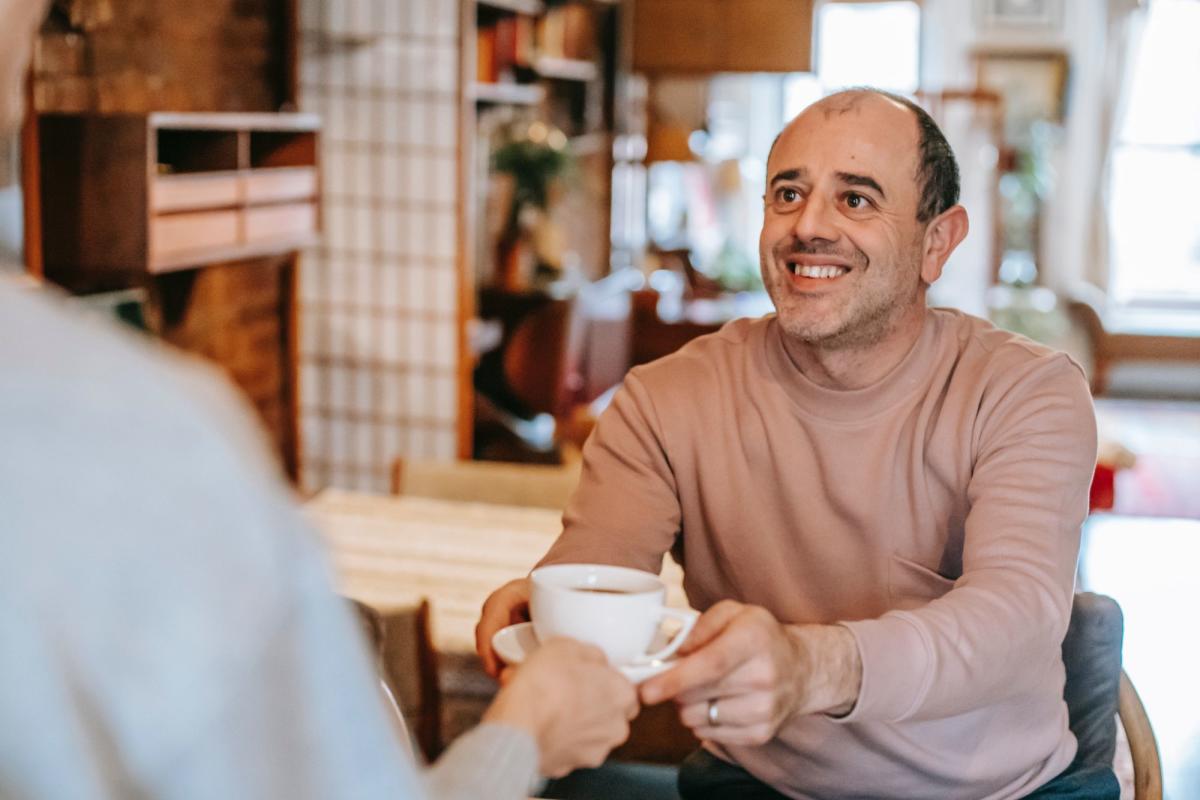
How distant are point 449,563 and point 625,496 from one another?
0.73m

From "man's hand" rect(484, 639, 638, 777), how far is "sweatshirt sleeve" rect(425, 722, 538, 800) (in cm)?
3

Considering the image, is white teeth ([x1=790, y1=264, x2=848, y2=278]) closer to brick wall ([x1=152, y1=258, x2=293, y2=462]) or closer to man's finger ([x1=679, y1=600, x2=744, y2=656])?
man's finger ([x1=679, y1=600, x2=744, y2=656])

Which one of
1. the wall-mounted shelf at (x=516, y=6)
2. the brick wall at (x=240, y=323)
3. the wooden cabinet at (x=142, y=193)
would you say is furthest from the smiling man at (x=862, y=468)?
the wall-mounted shelf at (x=516, y=6)

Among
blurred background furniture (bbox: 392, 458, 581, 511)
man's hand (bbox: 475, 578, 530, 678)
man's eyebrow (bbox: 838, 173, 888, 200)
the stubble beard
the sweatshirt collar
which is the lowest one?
blurred background furniture (bbox: 392, 458, 581, 511)

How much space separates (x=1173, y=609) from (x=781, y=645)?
1.44 metres

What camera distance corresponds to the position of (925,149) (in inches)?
68.0

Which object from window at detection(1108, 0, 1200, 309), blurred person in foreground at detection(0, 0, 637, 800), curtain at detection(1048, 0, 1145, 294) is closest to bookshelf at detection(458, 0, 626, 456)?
blurred person in foreground at detection(0, 0, 637, 800)

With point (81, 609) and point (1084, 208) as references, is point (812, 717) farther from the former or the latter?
point (1084, 208)

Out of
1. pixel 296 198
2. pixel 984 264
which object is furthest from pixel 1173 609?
pixel 984 264

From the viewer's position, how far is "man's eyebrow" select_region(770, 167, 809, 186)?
1711mm

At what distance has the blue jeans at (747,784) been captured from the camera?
5.31 feet

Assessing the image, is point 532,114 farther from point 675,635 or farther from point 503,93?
point 675,635

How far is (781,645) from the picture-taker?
1.21m

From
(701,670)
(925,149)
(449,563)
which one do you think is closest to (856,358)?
(925,149)
